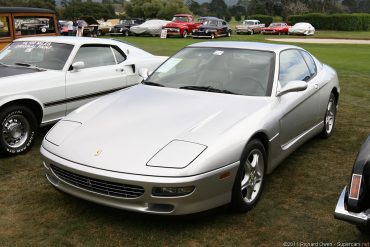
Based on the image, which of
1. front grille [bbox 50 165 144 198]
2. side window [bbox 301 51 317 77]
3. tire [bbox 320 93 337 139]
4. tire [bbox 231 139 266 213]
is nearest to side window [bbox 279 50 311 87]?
side window [bbox 301 51 317 77]

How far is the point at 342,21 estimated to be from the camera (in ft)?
147

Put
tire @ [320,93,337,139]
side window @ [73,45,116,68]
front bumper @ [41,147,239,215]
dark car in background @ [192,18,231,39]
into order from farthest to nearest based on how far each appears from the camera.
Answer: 1. dark car in background @ [192,18,231,39]
2. side window @ [73,45,116,68]
3. tire @ [320,93,337,139]
4. front bumper @ [41,147,239,215]

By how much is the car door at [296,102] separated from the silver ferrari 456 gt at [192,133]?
0.01 metres

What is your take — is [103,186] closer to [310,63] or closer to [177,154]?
[177,154]

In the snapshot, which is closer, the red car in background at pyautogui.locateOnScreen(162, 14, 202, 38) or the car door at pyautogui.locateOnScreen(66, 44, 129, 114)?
the car door at pyautogui.locateOnScreen(66, 44, 129, 114)

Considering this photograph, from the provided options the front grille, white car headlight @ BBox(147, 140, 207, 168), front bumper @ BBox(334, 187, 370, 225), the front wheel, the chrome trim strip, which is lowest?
the front wheel

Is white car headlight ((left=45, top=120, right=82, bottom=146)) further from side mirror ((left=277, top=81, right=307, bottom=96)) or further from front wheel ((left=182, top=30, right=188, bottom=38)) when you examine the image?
front wheel ((left=182, top=30, right=188, bottom=38))

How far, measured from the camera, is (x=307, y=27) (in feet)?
120

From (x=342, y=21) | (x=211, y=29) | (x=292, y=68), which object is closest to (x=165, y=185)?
(x=292, y=68)

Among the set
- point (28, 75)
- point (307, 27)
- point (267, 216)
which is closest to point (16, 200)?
point (28, 75)

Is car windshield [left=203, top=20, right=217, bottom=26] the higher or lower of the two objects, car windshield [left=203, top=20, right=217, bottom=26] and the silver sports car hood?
the lower

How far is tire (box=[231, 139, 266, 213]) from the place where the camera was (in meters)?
3.48

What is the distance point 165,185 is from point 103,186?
514mm

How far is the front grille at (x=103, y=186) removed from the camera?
124 inches
